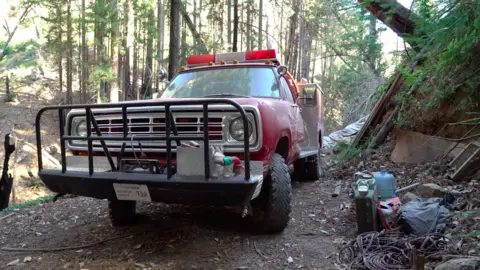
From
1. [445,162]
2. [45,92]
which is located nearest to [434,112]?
[445,162]

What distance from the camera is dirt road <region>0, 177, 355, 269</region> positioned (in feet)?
11.2

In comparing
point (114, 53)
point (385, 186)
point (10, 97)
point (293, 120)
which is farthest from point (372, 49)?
point (10, 97)

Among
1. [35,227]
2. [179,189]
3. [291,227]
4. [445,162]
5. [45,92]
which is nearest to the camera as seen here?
[179,189]

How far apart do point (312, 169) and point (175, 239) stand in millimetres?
3873

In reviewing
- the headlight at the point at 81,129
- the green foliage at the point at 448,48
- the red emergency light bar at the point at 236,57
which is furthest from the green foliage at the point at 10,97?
the green foliage at the point at 448,48

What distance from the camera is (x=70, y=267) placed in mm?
3381

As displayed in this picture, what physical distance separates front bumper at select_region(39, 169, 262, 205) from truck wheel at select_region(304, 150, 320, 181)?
162 inches

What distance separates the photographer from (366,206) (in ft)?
12.3

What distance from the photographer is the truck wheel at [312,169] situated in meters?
7.07

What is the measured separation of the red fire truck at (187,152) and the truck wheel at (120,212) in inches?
0.5

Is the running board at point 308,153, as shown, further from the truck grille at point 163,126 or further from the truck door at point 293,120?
the truck grille at point 163,126

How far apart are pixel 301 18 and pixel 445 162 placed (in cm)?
2104

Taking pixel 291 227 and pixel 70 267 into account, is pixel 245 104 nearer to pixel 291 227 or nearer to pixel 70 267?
pixel 291 227

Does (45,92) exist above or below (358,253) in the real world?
above
